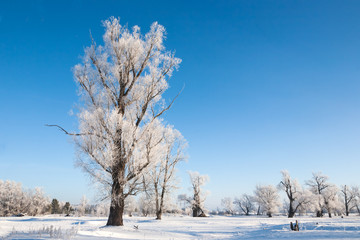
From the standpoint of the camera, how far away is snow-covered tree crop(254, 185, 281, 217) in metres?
54.6

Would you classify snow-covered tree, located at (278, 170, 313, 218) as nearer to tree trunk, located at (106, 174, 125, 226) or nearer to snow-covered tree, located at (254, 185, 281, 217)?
snow-covered tree, located at (254, 185, 281, 217)

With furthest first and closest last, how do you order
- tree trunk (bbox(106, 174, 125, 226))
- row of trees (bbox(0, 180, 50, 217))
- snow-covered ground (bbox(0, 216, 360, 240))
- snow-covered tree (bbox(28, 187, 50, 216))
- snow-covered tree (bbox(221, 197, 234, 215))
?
1. snow-covered tree (bbox(221, 197, 234, 215))
2. snow-covered tree (bbox(28, 187, 50, 216))
3. row of trees (bbox(0, 180, 50, 217))
4. tree trunk (bbox(106, 174, 125, 226))
5. snow-covered ground (bbox(0, 216, 360, 240))

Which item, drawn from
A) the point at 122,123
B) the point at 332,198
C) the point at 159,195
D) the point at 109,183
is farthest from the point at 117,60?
the point at 332,198

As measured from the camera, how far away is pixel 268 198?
2210 inches

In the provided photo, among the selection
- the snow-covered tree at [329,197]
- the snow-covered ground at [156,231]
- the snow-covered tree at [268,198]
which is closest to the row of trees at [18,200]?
the snow-covered tree at [268,198]

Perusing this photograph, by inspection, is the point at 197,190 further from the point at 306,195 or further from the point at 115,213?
the point at 115,213

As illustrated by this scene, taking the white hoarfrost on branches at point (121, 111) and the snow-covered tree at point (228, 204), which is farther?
the snow-covered tree at point (228, 204)

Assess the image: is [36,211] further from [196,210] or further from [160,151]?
[160,151]

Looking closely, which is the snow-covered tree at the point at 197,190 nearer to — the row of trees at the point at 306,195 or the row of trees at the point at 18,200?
the row of trees at the point at 306,195

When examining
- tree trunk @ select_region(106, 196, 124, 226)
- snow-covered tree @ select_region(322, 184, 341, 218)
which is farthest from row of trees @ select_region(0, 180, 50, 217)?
snow-covered tree @ select_region(322, 184, 341, 218)

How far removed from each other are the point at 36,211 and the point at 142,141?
2490 inches

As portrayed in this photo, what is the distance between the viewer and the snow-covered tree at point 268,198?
54644mm

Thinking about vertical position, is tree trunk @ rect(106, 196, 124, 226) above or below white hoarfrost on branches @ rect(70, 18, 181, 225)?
below

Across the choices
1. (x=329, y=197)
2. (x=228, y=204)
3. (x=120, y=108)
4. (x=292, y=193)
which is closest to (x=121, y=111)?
(x=120, y=108)
